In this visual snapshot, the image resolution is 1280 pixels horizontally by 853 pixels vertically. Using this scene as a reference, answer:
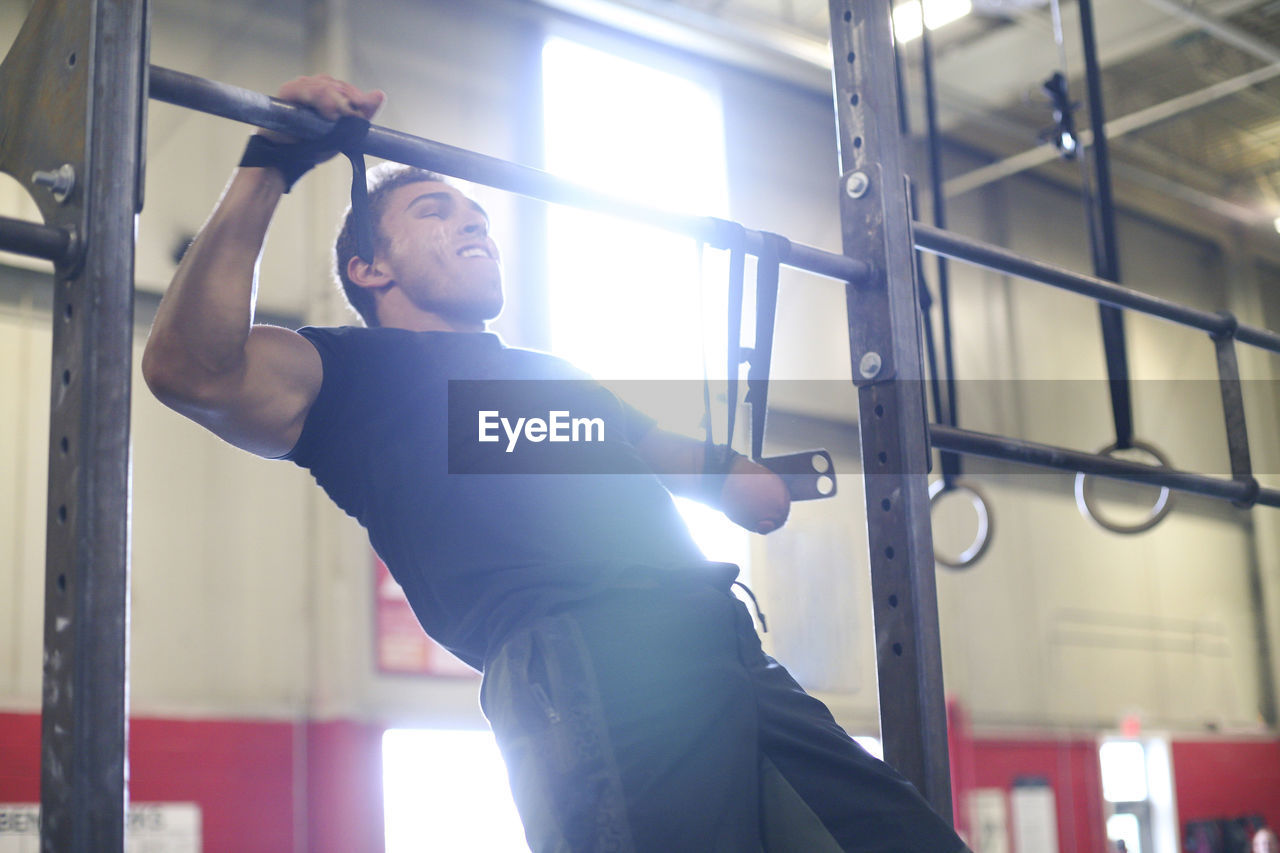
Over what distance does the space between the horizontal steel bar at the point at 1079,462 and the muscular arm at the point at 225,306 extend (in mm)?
963

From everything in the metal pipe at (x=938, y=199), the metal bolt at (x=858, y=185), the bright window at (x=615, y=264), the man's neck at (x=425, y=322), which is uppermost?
the bright window at (x=615, y=264)

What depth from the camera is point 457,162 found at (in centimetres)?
147

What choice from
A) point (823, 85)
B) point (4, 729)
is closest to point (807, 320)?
point (823, 85)

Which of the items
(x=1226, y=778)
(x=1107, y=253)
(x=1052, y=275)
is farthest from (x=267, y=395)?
(x=1226, y=778)

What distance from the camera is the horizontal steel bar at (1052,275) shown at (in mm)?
1924

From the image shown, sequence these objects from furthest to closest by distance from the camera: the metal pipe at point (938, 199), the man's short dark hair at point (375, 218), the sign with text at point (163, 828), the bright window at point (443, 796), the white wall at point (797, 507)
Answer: the bright window at point (443, 796)
the white wall at point (797, 507)
the sign with text at point (163, 828)
the metal pipe at point (938, 199)
the man's short dark hair at point (375, 218)

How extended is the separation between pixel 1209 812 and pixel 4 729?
737 cm

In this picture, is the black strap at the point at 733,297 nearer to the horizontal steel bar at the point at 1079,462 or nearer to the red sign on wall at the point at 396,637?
the horizontal steel bar at the point at 1079,462

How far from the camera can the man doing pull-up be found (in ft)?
4.44

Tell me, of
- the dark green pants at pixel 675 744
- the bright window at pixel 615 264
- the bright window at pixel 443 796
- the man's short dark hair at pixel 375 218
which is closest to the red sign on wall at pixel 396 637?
the bright window at pixel 443 796

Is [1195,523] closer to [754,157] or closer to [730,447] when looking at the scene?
[754,157]

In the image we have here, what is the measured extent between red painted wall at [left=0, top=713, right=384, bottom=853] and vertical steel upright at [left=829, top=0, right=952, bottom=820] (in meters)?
3.17

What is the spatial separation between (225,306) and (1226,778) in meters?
8.84

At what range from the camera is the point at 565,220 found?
229 inches
